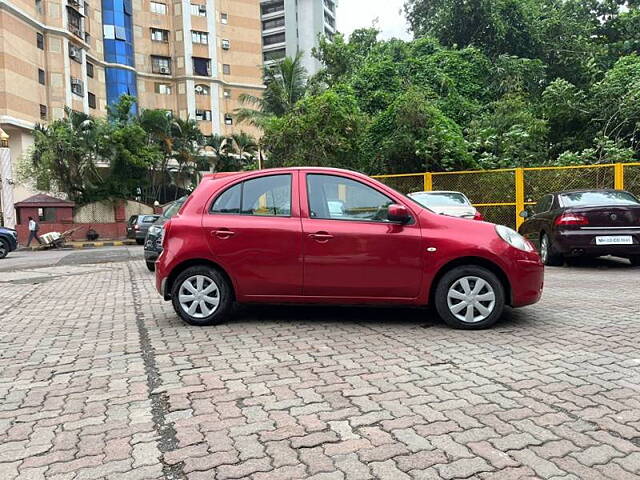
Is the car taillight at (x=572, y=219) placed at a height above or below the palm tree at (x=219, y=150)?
below

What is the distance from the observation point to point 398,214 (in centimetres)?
529

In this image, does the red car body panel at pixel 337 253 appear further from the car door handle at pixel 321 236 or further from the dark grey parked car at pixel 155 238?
the dark grey parked car at pixel 155 238

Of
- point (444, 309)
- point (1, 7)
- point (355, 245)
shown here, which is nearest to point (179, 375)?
point (355, 245)

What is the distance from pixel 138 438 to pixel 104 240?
29.7 meters

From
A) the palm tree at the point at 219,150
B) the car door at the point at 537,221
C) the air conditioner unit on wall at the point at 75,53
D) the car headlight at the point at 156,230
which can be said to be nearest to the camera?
the car door at the point at 537,221

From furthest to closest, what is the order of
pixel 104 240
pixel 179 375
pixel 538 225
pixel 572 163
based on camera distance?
pixel 104 240, pixel 572 163, pixel 538 225, pixel 179 375

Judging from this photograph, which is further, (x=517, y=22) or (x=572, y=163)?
(x=517, y=22)

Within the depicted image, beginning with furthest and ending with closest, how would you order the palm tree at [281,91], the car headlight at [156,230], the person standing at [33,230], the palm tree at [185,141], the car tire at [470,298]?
the palm tree at [185,141], the palm tree at [281,91], the person standing at [33,230], the car headlight at [156,230], the car tire at [470,298]

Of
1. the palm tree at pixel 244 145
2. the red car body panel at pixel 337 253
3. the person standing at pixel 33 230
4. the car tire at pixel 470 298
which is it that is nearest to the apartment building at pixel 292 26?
the palm tree at pixel 244 145

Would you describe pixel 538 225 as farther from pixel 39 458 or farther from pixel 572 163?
pixel 39 458

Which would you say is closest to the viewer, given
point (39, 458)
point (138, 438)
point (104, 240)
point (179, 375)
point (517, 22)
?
point (39, 458)

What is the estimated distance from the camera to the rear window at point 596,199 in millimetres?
9660

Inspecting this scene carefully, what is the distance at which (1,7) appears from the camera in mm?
31891

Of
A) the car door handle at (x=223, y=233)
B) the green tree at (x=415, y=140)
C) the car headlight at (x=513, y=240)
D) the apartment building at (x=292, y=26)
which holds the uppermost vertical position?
the apartment building at (x=292, y=26)
